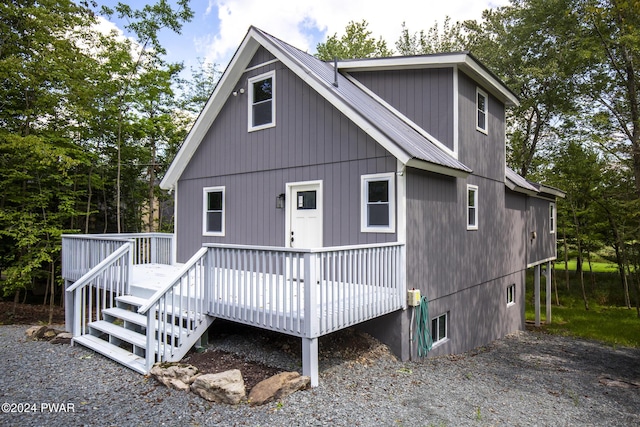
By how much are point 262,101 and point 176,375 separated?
20.0ft

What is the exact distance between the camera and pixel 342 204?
23.8 feet

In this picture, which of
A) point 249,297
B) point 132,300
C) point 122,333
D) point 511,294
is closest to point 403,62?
point 249,297

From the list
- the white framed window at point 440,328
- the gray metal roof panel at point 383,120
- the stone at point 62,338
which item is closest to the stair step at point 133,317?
the stone at point 62,338

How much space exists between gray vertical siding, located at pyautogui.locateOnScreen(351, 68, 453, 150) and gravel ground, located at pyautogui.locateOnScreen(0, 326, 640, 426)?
180 inches

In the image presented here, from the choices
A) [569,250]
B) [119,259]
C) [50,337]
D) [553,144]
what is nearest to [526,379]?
[119,259]

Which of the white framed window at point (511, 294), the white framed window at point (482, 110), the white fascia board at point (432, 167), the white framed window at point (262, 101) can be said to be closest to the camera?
the white fascia board at point (432, 167)

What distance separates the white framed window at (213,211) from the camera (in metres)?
9.59

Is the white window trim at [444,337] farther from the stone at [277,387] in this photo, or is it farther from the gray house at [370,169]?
the stone at [277,387]

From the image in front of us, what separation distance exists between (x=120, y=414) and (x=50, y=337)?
3.93 metres

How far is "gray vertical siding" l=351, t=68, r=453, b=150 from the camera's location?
7.98 meters

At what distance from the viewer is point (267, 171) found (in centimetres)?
859

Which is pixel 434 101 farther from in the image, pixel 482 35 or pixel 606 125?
pixel 482 35

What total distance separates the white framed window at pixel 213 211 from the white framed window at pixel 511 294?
8.72 meters

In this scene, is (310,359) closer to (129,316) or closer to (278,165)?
(129,316)
